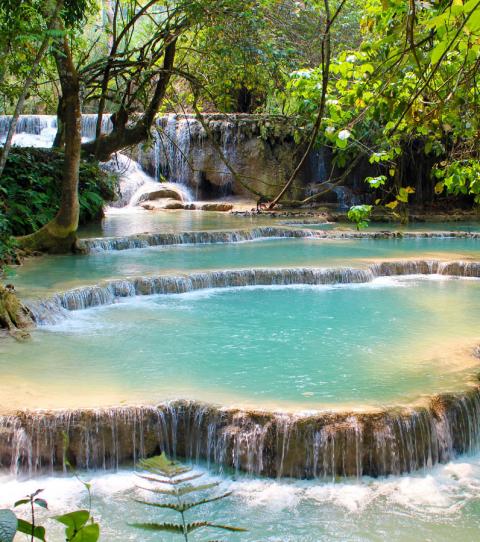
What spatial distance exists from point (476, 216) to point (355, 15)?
20.0ft

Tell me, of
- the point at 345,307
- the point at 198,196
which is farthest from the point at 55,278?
the point at 198,196

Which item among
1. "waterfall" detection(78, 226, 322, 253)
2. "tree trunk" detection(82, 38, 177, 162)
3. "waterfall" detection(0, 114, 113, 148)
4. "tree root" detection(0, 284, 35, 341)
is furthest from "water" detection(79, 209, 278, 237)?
"tree root" detection(0, 284, 35, 341)

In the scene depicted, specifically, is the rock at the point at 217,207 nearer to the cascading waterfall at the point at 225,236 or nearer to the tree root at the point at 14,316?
the cascading waterfall at the point at 225,236

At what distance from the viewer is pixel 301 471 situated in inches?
200

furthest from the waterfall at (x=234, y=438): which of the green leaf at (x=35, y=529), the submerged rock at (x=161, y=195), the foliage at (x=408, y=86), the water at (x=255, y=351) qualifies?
the submerged rock at (x=161, y=195)

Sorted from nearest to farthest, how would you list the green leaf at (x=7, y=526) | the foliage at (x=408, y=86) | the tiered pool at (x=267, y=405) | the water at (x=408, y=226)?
the green leaf at (x=7, y=526), the foliage at (x=408, y=86), the tiered pool at (x=267, y=405), the water at (x=408, y=226)

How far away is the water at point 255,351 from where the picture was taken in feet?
18.3

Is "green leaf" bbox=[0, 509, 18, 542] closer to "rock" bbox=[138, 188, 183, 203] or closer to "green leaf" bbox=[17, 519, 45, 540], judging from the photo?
"green leaf" bbox=[17, 519, 45, 540]

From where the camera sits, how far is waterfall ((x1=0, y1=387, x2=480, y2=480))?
16.5 feet

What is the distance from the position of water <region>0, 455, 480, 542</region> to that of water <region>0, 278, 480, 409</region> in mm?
605

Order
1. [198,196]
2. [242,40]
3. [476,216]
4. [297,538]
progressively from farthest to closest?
[198,196]
[476,216]
[242,40]
[297,538]

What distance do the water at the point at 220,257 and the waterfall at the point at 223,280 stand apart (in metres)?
0.27

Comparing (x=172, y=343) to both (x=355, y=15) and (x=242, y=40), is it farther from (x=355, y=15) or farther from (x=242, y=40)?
(x=355, y=15)

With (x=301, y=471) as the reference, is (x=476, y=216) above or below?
above
